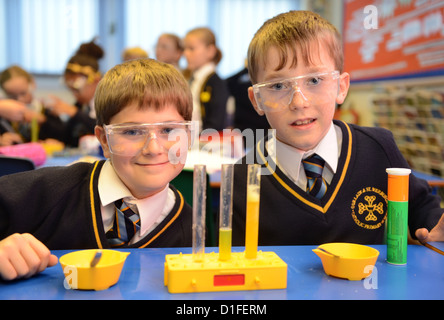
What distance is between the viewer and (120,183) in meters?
1.09

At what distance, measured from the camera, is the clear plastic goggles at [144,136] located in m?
0.98

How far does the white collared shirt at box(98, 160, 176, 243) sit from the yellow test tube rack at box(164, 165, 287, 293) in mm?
389

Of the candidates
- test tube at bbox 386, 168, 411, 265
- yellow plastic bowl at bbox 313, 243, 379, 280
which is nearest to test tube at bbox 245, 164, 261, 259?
yellow plastic bowl at bbox 313, 243, 379, 280

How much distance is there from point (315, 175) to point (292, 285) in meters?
0.55

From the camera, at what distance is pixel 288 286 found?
70cm

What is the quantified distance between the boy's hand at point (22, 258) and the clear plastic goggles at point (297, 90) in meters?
0.64

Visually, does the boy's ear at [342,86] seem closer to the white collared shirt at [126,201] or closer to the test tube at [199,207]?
the white collared shirt at [126,201]

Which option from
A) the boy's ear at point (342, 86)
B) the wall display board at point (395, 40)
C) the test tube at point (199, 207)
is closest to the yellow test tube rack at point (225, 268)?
the test tube at point (199, 207)

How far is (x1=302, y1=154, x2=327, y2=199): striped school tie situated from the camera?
1.19 meters

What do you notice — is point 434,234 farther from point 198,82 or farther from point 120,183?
point 198,82

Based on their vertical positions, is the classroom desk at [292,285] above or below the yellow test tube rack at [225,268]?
below
